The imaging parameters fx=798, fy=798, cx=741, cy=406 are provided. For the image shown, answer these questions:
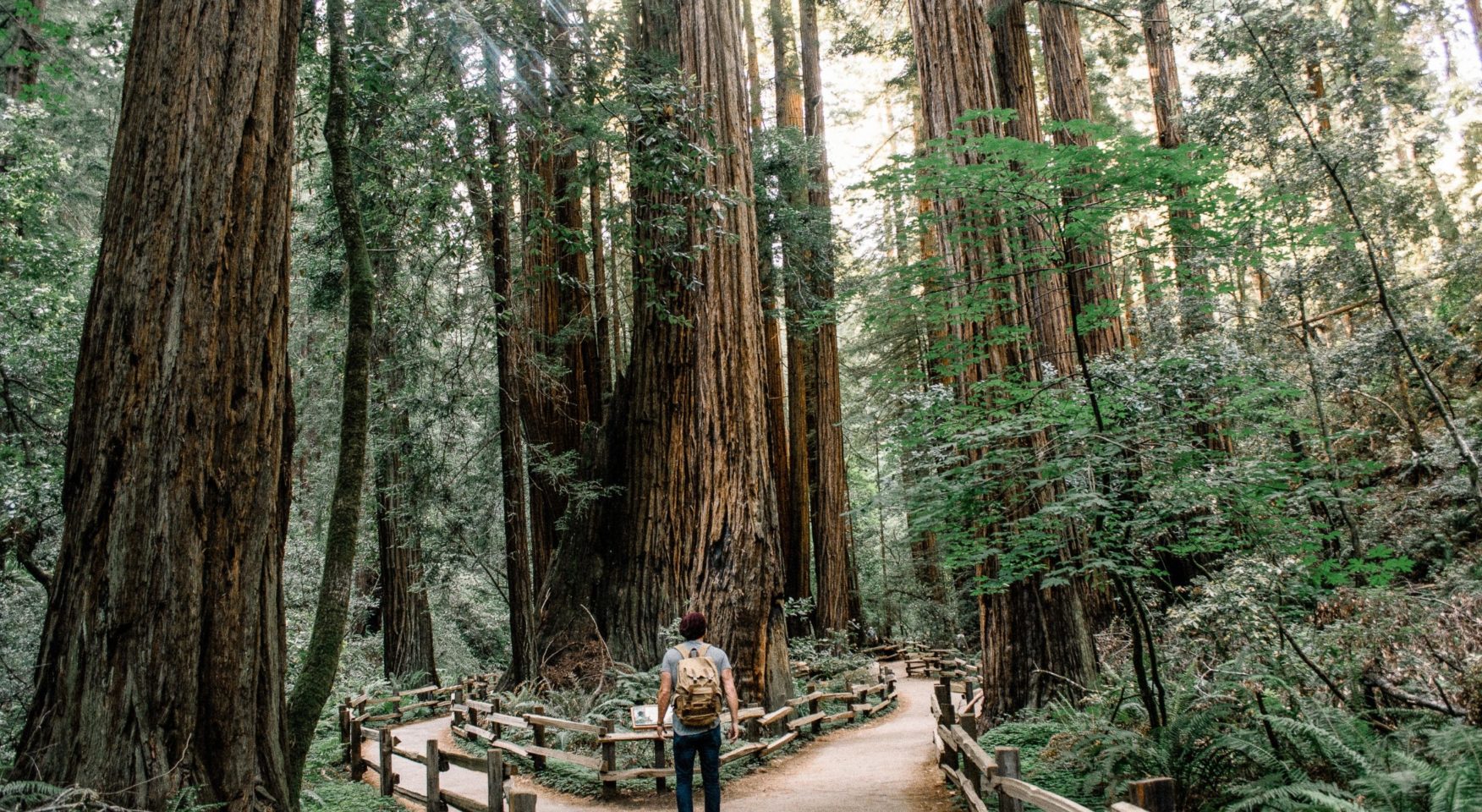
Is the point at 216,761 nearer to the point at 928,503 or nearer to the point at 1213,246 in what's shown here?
the point at 928,503

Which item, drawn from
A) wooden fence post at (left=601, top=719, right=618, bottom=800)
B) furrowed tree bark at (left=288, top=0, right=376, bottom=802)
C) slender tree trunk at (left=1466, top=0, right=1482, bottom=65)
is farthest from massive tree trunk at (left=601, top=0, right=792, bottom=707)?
slender tree trunk at (left=1466, top=0, right=1482, bottom=65)

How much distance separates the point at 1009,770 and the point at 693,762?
6.67 feet

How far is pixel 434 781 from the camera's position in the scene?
6691 mm

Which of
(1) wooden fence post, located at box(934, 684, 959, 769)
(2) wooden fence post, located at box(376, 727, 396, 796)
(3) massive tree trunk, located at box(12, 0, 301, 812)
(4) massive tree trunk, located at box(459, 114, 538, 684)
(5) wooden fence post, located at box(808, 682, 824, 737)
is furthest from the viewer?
(5) wooden fence post, located at box(808, 682, 824, 737)

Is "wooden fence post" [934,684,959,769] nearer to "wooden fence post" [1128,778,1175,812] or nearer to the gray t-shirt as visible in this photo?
the gray t-shirt

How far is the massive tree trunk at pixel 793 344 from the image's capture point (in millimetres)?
14867

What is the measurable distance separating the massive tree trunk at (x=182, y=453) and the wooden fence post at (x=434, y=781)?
8.59 ft

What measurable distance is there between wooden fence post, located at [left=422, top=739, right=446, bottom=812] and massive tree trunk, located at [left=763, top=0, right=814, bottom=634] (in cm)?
954

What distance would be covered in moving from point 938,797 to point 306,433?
16.0m

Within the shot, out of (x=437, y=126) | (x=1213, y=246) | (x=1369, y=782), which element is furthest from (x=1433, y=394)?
(x=437, y=126)

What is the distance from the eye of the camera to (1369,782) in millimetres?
3957

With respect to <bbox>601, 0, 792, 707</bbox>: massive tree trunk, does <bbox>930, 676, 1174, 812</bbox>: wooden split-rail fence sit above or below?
below

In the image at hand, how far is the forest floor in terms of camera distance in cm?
719

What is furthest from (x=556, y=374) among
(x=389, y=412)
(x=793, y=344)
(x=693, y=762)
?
(x=793, y=344)
